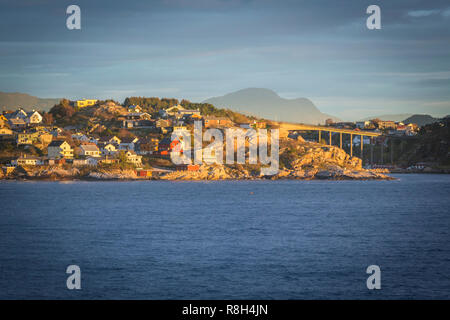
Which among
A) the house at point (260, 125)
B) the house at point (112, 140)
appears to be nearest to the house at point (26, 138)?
the house at point (112, 140)

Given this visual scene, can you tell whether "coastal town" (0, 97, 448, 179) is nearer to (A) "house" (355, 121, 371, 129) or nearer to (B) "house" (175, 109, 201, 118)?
(B) "house" (175, 109, 201, 118)

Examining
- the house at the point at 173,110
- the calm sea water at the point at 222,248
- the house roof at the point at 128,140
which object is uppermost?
the house at the point at 173,110

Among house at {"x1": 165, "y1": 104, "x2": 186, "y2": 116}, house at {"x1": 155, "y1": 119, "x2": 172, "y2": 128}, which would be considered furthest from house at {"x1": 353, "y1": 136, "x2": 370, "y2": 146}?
house at {"x1": 155, "y1": 119, "x2": 172, "y2": 128}

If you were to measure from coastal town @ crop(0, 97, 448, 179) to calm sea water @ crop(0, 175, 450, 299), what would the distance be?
30233mm

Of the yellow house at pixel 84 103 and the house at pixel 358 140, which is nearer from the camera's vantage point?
the yellow house at pixel 84 103

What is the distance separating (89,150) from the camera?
278 ft

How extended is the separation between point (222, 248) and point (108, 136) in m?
72.5

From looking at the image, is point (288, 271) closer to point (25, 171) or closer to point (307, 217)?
point (307, 217)

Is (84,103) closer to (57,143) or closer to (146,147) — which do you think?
(146,147)

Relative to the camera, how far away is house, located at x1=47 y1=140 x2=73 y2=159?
268 feet

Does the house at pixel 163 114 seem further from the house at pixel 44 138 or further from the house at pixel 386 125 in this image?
the house at pixel 386 125

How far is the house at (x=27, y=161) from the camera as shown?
78500mm
